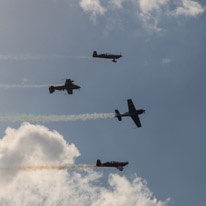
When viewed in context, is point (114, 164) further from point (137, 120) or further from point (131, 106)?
point (131, 106)

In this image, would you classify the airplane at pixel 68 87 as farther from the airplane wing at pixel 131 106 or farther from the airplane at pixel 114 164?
the airplane at pixel 114 164

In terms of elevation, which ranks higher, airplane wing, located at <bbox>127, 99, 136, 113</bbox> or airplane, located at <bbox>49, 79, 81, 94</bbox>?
airplane, located at <bbox>49, 79, 81, 94</bbox>

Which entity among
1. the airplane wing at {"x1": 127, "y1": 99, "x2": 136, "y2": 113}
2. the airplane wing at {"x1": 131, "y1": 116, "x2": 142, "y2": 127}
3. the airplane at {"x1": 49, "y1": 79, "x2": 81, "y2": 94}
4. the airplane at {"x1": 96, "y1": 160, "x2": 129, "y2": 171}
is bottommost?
the airplane at {"x1": 96, "y1": 160, "x2": 129, "y2": 171}

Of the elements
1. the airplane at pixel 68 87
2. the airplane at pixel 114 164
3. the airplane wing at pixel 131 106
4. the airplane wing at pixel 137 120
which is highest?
the airplane at pixel 68 87

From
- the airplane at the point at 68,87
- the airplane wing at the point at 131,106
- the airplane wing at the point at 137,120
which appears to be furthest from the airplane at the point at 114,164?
the airplane at the point at 68,87

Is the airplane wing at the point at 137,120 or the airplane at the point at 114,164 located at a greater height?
the airplane wing at the point at 137,120

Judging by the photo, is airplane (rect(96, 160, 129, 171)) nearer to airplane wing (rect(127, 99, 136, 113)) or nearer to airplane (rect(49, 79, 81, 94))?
airplane wing (rect(127, 99, 136, 113))

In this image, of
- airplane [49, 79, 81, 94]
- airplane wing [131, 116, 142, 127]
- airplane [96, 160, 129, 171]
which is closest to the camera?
airplane [49, 79, 81, 94]

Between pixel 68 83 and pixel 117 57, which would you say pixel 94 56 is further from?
pixel 68 83

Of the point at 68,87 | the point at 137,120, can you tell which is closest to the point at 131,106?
the point at 137,120

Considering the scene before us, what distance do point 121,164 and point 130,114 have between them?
18.6 m

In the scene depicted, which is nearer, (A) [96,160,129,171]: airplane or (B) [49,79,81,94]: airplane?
(B) [49,79,81,94]: airplane

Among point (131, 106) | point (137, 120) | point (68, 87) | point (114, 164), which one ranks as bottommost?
point (114, 164)

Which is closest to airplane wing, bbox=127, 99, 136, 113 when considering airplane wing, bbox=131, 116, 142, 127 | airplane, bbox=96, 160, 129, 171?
airplane wing, bbox=131, 116, 142, 127
